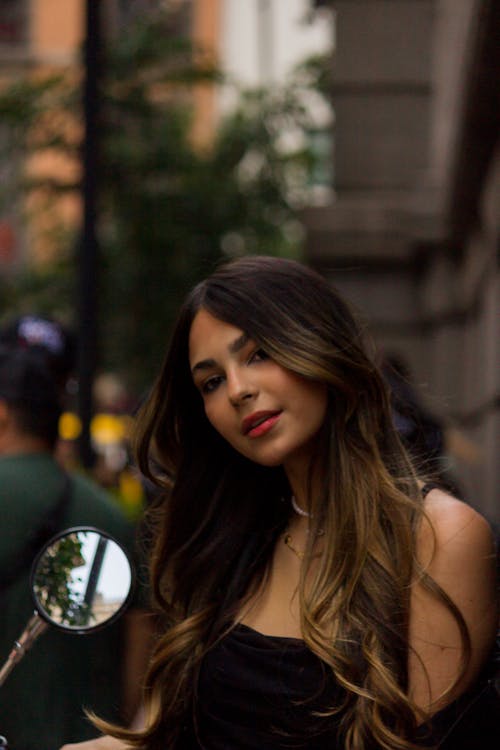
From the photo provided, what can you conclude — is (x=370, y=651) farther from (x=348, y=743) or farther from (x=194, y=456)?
(x=194, y=456)

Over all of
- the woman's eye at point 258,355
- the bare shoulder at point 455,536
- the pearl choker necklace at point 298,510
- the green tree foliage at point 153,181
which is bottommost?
the green tree foliage at point 153,181

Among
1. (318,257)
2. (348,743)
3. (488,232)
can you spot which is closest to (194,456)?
(348,743)

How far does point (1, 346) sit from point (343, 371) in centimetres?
216

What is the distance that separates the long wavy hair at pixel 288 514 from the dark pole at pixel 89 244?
3.58 metres

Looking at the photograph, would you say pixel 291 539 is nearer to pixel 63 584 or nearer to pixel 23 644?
pixel 63 584

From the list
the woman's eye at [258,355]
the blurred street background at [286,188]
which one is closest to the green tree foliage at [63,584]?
the woman's eye at [258,355]

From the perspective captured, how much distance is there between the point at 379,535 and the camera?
2.80 metres

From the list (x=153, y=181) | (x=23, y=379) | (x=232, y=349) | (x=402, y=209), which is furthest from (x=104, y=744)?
(x=153, y=181)

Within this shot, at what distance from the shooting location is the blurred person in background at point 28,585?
4.34 metres

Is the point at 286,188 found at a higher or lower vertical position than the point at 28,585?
lower

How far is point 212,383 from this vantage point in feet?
9.79

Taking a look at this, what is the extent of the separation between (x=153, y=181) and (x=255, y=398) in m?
11.0

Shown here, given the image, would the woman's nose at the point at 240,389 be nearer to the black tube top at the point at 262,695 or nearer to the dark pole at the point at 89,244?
the black tube top at the point at 262,695

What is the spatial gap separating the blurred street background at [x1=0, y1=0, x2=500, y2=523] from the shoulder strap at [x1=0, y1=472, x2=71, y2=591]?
2.39 metres
